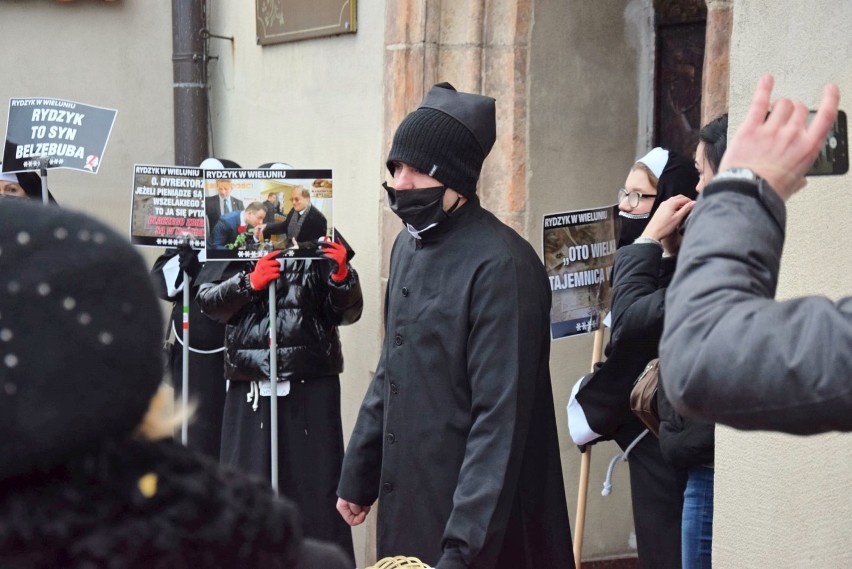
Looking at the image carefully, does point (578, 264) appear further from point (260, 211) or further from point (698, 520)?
point (260, 211)

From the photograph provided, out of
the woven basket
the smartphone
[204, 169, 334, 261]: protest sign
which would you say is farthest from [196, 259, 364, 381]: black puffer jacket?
the smartphone

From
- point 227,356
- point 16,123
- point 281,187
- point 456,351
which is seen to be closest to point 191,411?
point 456,351

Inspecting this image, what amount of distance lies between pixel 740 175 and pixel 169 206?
13.5ft

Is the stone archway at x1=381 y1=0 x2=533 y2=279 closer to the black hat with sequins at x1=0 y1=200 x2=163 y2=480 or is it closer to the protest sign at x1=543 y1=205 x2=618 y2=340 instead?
the protest sign at x1=543 y1=205 x2=618 y2=340

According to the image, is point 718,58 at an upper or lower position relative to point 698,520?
upper

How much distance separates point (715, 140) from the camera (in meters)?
3.33

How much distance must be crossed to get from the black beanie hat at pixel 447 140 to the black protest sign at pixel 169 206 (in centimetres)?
193

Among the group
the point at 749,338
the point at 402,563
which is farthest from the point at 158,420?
the point at 402,563

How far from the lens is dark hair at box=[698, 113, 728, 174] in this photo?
3.25m

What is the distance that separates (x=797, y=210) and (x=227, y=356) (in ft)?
9.53

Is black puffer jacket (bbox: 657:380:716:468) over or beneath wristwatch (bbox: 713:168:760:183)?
beneath

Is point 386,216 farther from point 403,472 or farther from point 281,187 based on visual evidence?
point 403,472

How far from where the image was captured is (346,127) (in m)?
6.21

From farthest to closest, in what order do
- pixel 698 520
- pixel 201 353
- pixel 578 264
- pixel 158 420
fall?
pixel 201 353 → pixel 578 264 → pixel 698 520 → pixel 158 420
